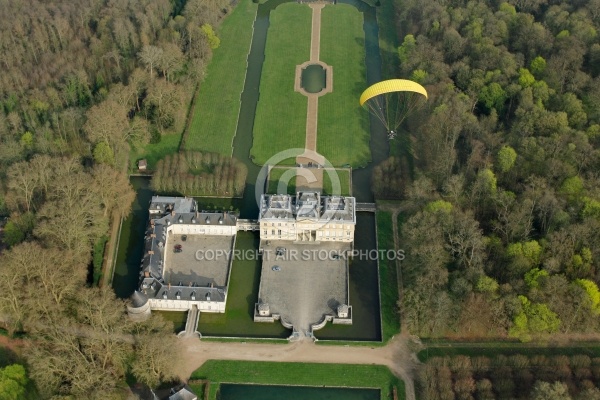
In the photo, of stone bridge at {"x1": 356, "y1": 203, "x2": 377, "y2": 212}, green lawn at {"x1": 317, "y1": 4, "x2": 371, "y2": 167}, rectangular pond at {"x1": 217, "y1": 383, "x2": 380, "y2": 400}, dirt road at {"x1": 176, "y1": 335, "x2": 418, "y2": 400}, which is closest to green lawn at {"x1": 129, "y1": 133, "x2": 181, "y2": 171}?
green lawn at {"x1": 317, "y1": 4, "x2": 371, "y2": 167}

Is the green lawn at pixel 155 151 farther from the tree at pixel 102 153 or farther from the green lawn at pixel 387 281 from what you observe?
the green lawn at pixel 387 281

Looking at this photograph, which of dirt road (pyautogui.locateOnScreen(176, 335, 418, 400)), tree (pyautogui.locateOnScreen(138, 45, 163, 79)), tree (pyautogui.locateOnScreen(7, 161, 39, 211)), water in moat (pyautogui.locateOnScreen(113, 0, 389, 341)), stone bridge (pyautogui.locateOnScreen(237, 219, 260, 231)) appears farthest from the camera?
tree (pyautogui.locateOnScreen(138, 45, 163, 79))

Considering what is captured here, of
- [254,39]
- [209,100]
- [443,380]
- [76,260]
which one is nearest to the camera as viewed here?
[443,380]

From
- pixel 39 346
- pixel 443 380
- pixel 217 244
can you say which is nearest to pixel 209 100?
pixel 217 244

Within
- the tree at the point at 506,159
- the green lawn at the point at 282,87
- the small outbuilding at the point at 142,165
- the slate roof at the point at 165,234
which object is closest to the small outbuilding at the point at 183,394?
the slate roof at the point at 165,234

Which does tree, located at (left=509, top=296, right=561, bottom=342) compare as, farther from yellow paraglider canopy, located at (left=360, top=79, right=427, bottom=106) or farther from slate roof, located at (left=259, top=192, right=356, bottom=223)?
yellow paraglider canopy, located at (left=360, top=79, right=427, bottom=106)

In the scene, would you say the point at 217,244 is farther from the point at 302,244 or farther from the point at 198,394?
the point at 198,394
